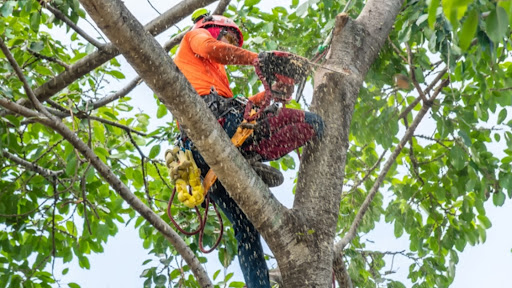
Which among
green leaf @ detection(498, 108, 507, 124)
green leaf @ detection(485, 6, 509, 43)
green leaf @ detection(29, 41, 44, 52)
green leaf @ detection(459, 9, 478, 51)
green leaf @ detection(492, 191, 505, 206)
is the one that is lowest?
green leaf @ detection(485, 6, 509, 43)

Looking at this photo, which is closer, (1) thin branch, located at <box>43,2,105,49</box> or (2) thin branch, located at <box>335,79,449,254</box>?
(2) thin branch, located at <box>335,79,449,254</box>

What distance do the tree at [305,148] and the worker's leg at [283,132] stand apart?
67mm

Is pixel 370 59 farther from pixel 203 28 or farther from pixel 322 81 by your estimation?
pixel 203 28

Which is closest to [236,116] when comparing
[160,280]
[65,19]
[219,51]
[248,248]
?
[219,51]

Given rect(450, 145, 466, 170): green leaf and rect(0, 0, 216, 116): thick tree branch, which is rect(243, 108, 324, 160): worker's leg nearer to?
rect(0, 0, 216, 116): thick tree branch

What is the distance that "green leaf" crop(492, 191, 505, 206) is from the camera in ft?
15.4

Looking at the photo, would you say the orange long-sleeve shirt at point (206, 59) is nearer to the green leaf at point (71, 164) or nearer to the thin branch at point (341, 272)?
the thin branch at point (341, 272)

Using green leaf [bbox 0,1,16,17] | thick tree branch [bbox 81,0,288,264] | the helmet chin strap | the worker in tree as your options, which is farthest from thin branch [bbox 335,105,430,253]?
green leaf [bbox 0,1,16,17]

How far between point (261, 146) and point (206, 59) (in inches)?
20.1

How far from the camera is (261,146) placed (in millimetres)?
3332

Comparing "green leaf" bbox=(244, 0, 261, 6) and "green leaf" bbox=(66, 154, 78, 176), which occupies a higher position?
"green leaf" bbox=(244, 0, 261, 6)

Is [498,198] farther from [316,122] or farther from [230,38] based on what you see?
[230,38]

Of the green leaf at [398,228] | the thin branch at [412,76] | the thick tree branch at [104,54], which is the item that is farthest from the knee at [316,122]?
the green leaf at [398,228]

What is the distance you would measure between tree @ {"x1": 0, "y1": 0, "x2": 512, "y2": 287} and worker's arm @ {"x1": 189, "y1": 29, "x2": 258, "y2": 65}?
0.44m
